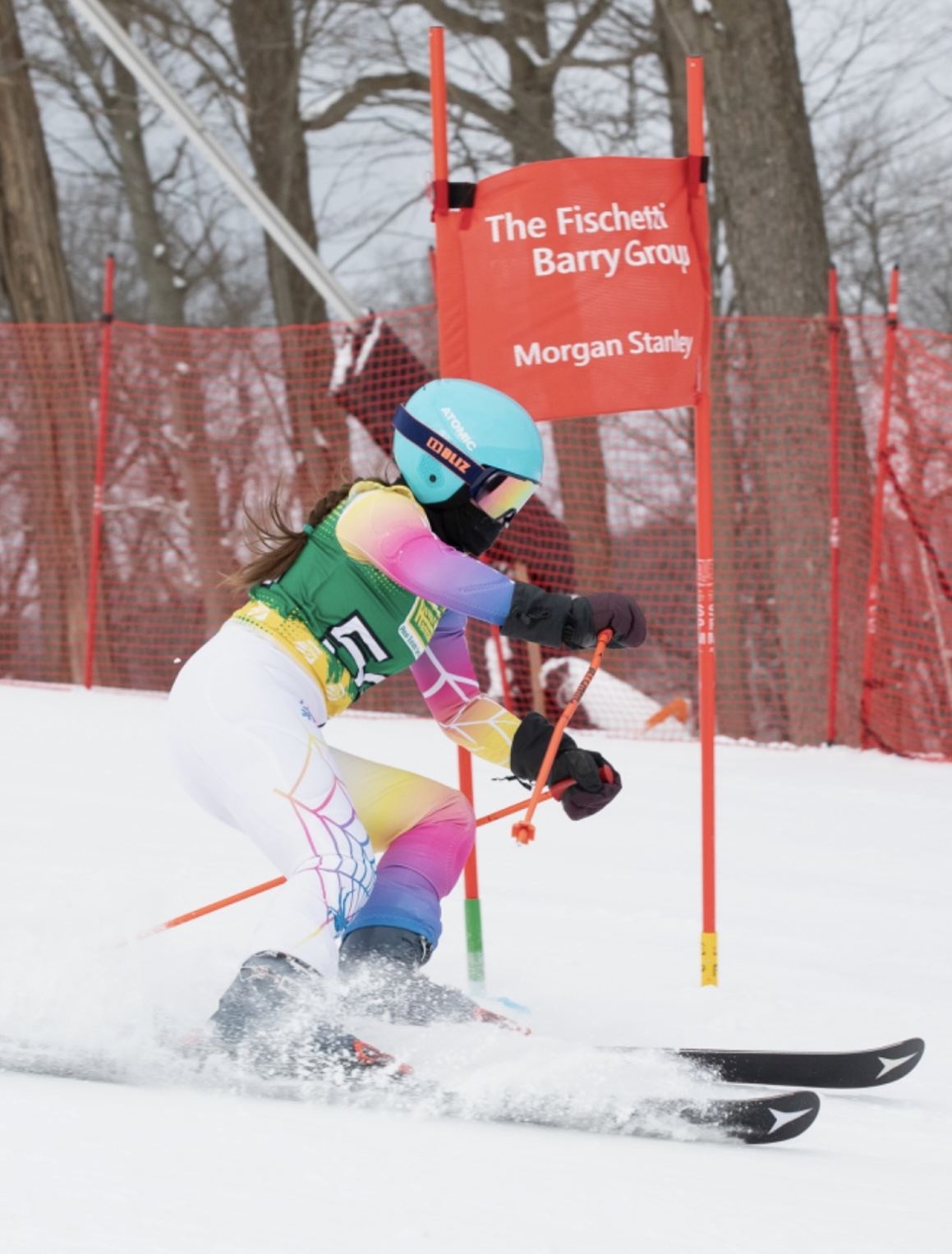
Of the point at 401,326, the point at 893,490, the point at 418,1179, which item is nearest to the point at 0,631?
the point at 401,326

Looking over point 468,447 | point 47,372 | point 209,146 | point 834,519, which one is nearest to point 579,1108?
point 468,447

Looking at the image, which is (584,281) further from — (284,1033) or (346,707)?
(284,1033)

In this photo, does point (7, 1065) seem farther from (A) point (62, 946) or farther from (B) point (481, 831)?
(B) point (481, 831)

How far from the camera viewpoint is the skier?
2553 mm

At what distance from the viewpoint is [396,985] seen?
2.71 meters

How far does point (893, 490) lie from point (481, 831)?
3161 mm

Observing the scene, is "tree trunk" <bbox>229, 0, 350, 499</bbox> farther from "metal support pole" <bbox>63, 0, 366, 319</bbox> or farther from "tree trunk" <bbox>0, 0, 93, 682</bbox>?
"metal support pole" <bbox>63, 0, 366, 319</bbox>

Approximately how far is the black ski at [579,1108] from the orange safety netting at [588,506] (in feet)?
14.5

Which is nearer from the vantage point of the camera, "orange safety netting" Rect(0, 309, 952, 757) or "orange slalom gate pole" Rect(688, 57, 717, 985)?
"orange slalom gate pole" Rect(688, 57, 717, 985)

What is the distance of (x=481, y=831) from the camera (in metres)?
5.79

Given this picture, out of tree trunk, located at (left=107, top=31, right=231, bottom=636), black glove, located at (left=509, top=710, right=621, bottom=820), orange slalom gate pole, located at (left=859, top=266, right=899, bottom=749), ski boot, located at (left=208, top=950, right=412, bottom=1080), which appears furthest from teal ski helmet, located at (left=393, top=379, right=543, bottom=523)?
orange slalom gate pole, located at (left=859, top=266, right=899, bottom=749)

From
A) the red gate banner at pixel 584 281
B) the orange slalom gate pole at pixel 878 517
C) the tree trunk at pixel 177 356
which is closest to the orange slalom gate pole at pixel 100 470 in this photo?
the tree trunk at pixel 177 356

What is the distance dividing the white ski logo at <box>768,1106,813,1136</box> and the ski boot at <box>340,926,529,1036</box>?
0.57m

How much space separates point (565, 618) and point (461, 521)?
338 mm
